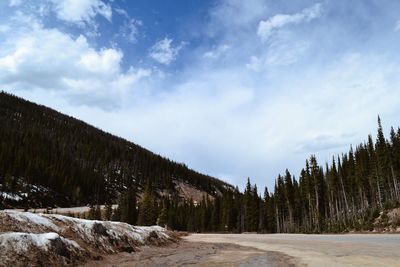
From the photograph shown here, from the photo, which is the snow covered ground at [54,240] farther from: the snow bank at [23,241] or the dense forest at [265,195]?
the dense forest at [265,195]

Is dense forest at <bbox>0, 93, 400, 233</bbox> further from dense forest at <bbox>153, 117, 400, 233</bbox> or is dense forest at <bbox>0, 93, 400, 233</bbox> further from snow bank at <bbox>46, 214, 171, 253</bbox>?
snow bank at <bbox>46, 214, 171, 253</bbox>

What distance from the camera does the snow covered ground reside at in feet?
51.2

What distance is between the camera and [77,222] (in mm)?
23766

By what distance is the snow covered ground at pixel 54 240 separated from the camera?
15.6 m

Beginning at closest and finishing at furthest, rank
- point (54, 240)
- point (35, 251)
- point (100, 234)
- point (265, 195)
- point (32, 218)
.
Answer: point (35, 251) < point (54, 240) < point (32, 218) < point (100, 234) < point (265, 195)

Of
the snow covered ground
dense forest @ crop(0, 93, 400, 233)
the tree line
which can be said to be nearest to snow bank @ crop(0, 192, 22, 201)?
dense forest @ crop(0, 93, 400, 233)

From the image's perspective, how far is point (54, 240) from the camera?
17.5m

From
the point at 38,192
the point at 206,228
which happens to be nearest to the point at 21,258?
the point at 206,228

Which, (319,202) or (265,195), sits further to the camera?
(265,195)

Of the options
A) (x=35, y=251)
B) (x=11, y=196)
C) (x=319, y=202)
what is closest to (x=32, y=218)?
(x=35, y=251)

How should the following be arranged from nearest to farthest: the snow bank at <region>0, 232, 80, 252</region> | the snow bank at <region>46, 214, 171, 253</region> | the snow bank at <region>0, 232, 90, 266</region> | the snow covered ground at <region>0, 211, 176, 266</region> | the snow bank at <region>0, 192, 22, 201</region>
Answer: the snow bank at <region>0, 232, 90, 266</region>
the snow bank at <region>0, 232, 80, 252</region>
the snow covered ground at <region>0, 211, 176, 266</region>
the snow bank at <region>46, 214, 171, 253</region>
the snow bank at <region>0, 192, 22, 201</region>

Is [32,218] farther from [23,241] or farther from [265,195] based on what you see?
[265,195]

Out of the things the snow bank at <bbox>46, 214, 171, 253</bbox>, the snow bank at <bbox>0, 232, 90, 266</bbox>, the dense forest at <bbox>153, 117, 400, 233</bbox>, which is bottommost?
the snow bank at <bbox>0, 232, 90, 266</bbox>

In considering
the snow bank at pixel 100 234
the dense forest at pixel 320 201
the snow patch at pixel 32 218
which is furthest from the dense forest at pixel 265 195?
the snow patch at pixel 32 218
